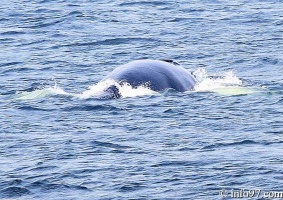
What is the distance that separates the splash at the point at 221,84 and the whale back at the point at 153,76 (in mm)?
436

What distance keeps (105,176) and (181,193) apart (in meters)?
1.67

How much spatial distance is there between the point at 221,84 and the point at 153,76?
2462 mm

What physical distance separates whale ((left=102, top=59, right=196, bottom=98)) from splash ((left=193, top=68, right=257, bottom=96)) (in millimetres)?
425

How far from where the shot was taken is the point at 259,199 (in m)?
16.6

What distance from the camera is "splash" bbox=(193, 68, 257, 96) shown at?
83.1 ft

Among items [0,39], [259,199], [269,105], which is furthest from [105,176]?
[0,39]

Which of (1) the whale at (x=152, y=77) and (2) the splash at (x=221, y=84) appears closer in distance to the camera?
(1) the whale at (x=152, y=77)

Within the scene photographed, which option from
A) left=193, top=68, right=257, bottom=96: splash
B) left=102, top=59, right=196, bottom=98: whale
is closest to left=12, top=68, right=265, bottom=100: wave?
left=193, top=68, right=257, bottom=96: splash

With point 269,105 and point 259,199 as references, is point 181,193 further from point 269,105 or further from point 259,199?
point 269,105

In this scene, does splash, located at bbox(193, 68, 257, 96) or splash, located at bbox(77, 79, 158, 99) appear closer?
splash, located at bbox(77, 79, 158, 99)

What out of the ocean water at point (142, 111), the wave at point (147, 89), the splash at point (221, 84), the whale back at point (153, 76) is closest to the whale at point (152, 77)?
the whale back at point (153, 76)

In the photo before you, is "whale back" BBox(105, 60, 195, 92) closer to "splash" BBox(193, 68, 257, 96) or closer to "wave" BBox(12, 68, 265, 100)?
"wave" BBox(12, 68, 265, 100)

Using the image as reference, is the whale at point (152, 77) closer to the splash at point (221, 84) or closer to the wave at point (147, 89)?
the wave at point (147, 89)

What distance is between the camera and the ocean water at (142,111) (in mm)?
17984
